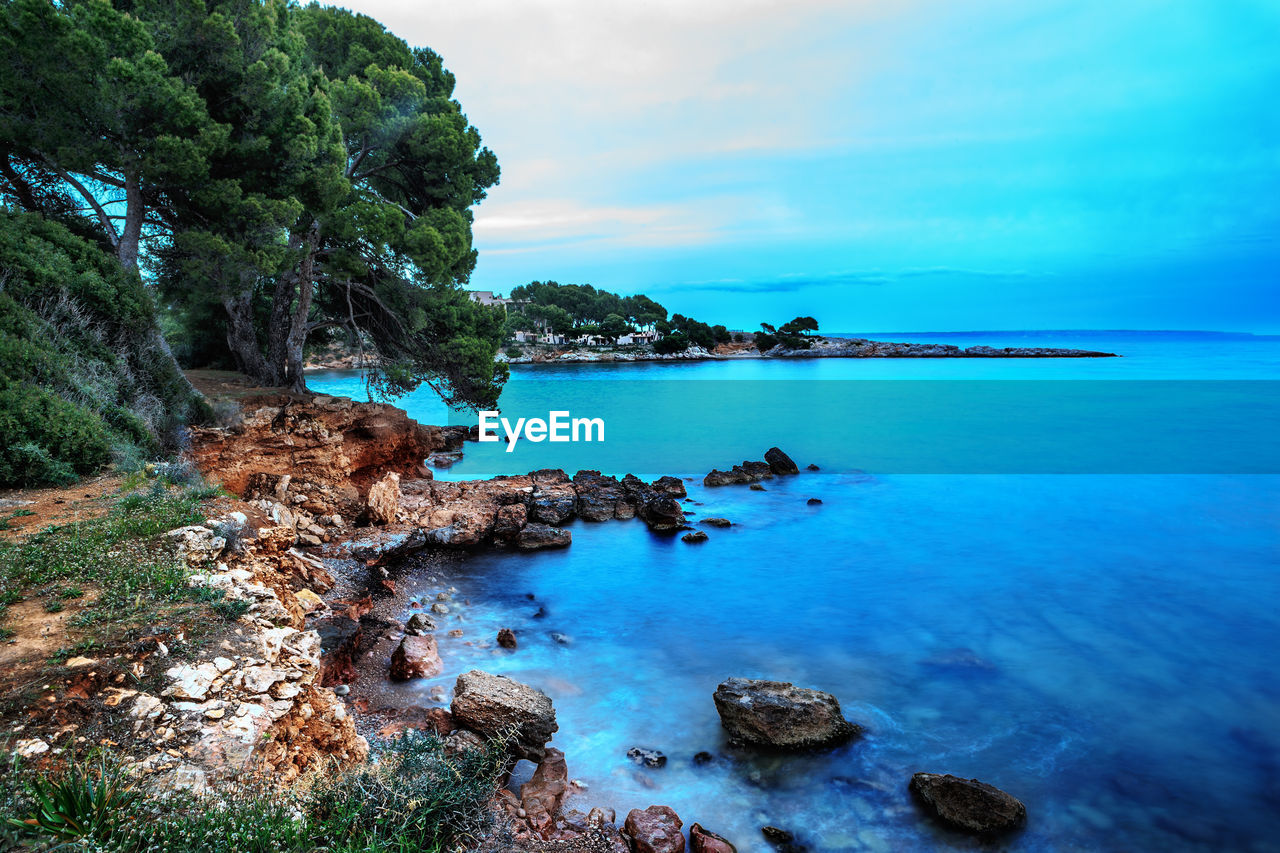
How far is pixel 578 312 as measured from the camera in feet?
342

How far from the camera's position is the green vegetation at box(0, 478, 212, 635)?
5891 mm

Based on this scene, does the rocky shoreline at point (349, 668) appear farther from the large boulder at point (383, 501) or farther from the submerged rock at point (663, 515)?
the submerged rock at point (663, 515)

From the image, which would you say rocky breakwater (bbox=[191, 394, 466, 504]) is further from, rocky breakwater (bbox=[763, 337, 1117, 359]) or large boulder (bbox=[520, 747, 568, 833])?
rocky breakwater (bbox=[763, 337, 1117, 359])

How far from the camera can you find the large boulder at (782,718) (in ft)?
27.6

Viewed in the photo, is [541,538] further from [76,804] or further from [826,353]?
[826,353]

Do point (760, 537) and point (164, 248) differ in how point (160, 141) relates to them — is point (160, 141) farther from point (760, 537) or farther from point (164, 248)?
point (760, 537)

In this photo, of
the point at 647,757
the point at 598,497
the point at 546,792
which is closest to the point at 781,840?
the point at 647,757

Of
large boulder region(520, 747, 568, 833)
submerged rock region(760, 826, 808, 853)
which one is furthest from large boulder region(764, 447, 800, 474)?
large boulder region(520, 747, 568, 833)

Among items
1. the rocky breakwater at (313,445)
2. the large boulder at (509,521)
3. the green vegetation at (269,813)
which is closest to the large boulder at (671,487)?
the large boulder at (509,521)


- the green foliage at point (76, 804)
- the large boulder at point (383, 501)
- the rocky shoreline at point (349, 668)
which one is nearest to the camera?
the green foliage at point (76, 804)

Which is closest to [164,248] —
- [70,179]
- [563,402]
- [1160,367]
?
[70,179]

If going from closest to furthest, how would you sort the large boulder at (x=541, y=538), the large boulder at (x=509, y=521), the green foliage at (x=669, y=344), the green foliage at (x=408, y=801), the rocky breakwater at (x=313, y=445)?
the green foliage at (x=408, y=801) → the rocky breakwater at (x=313, y=445) → the large boulder at (x=541, y=538) → the large boulder at (x=509, y=521) → the green foliage at (x=669, y=344)

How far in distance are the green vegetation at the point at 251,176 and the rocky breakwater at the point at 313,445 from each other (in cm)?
158

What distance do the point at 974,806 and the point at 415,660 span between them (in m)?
7.35
